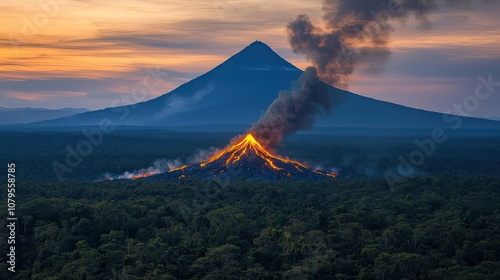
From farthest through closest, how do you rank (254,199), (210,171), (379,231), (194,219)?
(210,171) < (254,199) < (194,219) < (379,231)

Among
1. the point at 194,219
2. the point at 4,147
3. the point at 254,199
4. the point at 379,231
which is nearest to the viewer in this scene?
the point at 379,231

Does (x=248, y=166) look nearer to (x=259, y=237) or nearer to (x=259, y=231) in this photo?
(x=259, y=231)

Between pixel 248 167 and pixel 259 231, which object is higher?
pixel 248 167

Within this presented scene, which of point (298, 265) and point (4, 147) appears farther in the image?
point (4, 147)

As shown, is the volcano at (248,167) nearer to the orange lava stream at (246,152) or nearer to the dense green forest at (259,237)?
the orange lava stream at (246,152)

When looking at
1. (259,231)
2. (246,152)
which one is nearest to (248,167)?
(246,152)

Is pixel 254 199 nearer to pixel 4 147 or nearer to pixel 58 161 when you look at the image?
pixel 58 161

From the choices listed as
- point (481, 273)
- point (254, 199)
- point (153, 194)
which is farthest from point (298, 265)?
point (153, 194)
